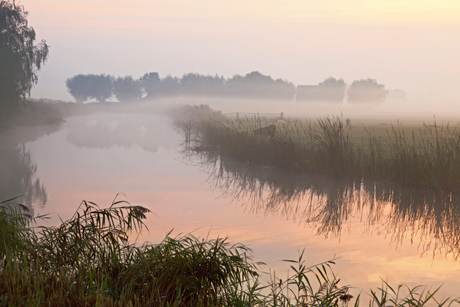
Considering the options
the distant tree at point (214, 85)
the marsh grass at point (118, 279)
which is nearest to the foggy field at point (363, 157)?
the marsh grass at point (118, 279)

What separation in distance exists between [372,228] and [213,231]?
8.95 ft

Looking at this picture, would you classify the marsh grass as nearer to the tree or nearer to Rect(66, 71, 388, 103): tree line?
the tree

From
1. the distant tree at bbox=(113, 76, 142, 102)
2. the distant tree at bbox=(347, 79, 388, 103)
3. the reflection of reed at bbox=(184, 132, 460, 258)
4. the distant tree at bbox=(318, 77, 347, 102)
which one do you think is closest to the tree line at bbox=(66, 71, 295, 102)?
the distant tree at bbox=(113, 76, 142, 102)

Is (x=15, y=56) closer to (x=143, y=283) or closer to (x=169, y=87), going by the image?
(x=143, y=283)

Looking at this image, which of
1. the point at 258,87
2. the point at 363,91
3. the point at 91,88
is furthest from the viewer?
the point at 363,91

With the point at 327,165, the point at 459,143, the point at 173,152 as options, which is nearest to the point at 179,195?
the point at 327,165

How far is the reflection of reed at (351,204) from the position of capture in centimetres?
756

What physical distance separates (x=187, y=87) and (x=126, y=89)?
18.0 metres

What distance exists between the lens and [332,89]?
138625 mm

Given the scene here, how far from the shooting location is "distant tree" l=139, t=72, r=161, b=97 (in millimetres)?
136625

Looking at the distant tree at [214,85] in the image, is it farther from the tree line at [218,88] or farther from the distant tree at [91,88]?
the distant tree at [91,88]

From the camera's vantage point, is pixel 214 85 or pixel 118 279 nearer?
pixel 118 279

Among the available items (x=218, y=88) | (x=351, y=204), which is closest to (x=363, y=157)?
(x=351, y=204)

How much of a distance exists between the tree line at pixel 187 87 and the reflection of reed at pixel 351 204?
376 ft
